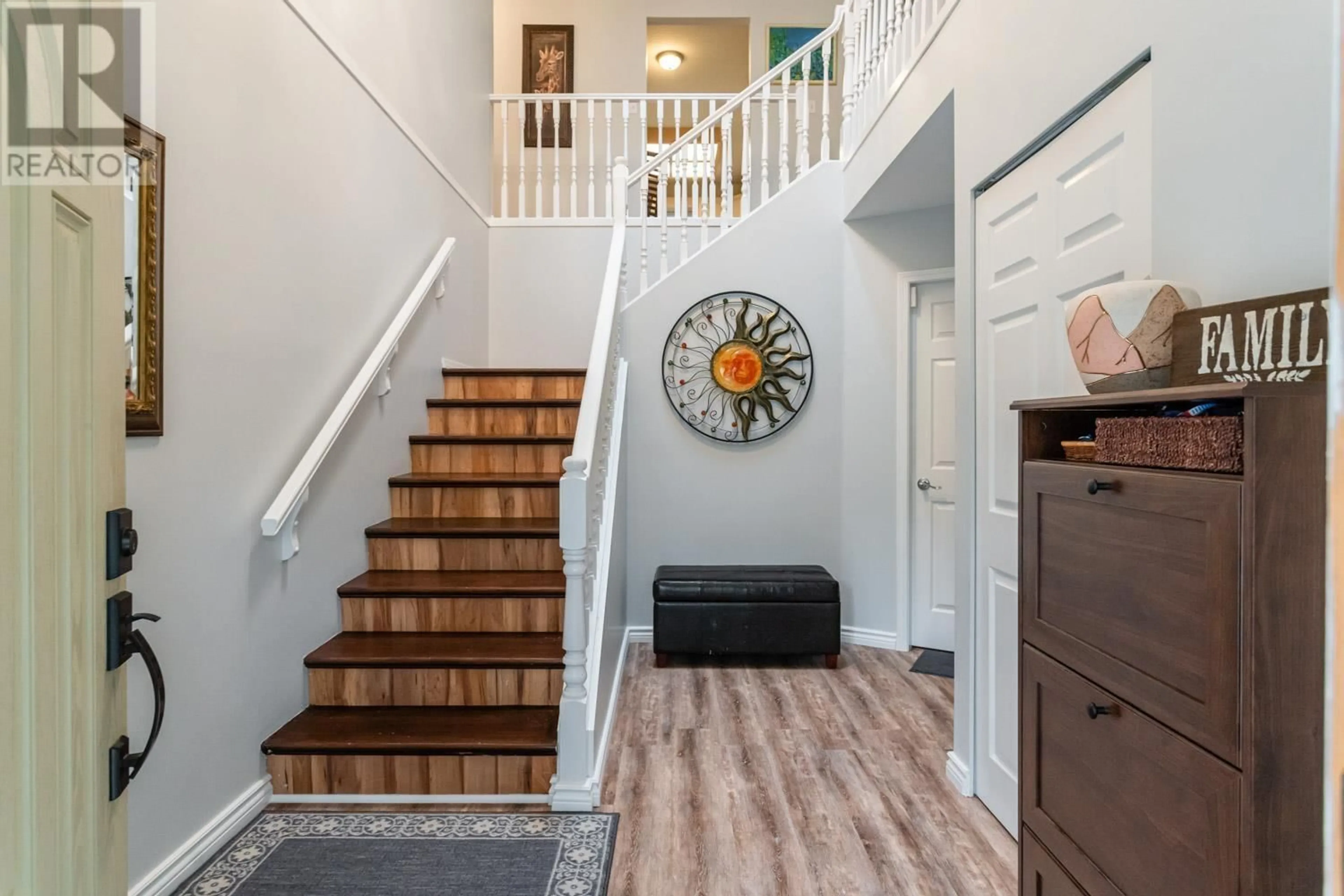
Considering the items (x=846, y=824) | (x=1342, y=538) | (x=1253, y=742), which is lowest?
(x=846, y=824)

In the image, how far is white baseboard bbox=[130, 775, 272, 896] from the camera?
1.60m

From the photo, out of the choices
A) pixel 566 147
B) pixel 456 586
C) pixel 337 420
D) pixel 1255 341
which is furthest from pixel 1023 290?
pixel 566 147

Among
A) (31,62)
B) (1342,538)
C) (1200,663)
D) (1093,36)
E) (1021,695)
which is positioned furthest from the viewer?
(1093,36)

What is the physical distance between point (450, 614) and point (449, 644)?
6.5 inches

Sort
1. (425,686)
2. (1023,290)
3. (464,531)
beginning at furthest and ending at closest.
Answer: (464,531)
(425,686)
(1023,290)

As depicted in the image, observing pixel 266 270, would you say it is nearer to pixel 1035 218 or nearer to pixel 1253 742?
pixel 1035 218

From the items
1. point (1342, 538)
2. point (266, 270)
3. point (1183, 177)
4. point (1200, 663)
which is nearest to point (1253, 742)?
point (1200, 663)

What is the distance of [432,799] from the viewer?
2080 mm

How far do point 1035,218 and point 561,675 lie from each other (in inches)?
81.4

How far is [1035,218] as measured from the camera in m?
1.79

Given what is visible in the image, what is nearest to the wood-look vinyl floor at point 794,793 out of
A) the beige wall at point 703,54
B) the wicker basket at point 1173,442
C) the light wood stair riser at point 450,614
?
the light wood stair riser at point 450,614

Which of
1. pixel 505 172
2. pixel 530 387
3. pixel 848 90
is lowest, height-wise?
pixel 530 387

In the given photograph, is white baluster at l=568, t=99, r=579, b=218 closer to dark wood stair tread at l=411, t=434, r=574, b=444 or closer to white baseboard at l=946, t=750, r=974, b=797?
dark wood stair tread at l=411, t=434, r=574, b=444

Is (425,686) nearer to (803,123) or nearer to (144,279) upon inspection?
(144,279)
